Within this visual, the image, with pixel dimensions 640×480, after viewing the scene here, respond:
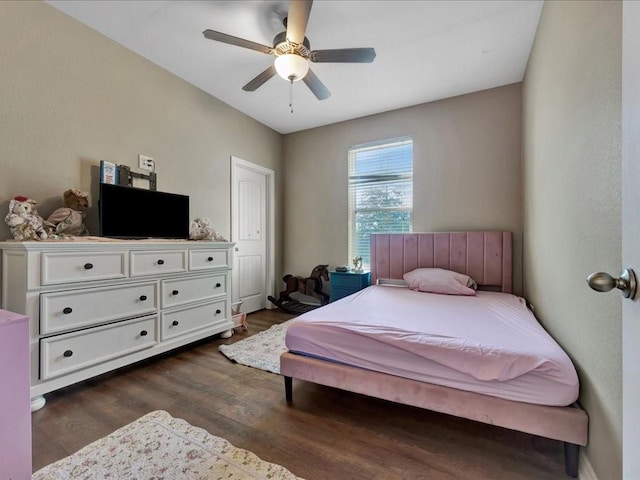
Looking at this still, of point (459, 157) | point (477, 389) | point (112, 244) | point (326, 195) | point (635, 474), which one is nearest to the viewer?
point (635, 474)

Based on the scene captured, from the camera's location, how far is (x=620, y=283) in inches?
24.1

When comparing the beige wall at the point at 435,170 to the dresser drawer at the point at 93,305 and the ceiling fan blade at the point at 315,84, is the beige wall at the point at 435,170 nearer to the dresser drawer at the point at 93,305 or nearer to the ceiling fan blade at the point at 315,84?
the ceiling fan blade at the point at 315,84

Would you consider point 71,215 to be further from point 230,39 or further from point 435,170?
point 435,170

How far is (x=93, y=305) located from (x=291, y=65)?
7.27 ft

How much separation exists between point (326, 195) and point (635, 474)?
3.93m

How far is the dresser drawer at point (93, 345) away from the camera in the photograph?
178 cm

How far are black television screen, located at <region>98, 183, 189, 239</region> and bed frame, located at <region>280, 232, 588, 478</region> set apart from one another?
172cm

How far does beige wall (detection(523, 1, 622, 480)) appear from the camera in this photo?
3.34ft

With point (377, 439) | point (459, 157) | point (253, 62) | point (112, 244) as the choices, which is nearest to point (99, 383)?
point (112, 244)

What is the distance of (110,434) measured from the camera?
60.7 inches

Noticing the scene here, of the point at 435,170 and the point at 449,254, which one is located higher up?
the point at 435,170

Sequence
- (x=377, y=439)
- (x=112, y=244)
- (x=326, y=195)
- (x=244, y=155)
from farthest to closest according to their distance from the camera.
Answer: (x=326, y=195) → (x=244, y=155) → (x=112, y=244) → (x=377, y=439)

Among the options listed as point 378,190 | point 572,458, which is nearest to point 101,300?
point 572,458

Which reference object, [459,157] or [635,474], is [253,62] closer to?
[459,157]
